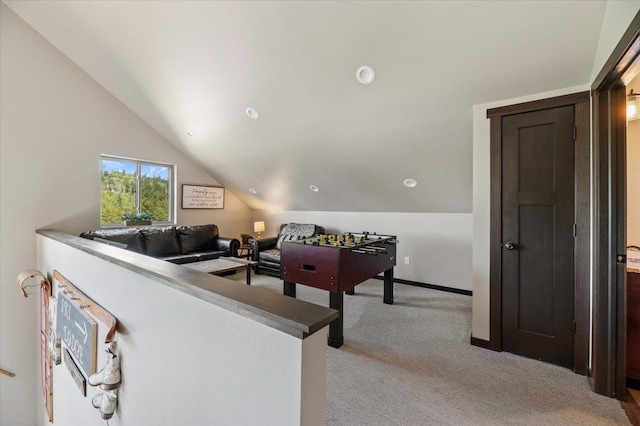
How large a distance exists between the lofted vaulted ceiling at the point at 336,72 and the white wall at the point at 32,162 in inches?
11.5

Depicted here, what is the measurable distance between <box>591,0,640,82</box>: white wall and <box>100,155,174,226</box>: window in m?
5.77

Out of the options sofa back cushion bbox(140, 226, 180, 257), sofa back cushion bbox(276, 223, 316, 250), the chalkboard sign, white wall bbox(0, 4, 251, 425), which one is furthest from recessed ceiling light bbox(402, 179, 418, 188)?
white wall bbox(0, 4, 251, 425)

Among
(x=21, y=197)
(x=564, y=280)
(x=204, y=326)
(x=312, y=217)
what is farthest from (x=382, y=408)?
Answer: (x=21, y=197)

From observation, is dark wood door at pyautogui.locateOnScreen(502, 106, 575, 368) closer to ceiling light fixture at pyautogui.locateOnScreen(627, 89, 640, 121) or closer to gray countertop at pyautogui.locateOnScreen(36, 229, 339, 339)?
ceiling light fixture at pyautogui.locateOnScreen(627, 89, 640, 121)

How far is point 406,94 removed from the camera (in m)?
2.70

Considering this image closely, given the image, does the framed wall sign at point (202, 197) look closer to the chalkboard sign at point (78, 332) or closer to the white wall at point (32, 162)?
the white wall at point (32, 162)

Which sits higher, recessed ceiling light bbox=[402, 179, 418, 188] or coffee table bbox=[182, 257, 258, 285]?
recessed ceiling light bbox=[402, 179, 418, 188]

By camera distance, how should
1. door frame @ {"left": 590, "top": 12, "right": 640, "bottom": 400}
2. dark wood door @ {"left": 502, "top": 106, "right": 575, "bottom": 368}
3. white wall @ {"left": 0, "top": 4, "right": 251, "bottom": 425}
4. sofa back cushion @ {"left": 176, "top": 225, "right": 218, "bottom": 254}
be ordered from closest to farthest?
door frame @ {"left": 590, "top": 12, "right": 640, "bottom": 400}
dark wood door @ {"left": 502, "top": 106, "right": 575, "bottom": 368}
white wall @ {"left": 0, "top": 4, "right": 251, "bottom": 425}
sofa back cushion @ {"left": 176, "top": 225, "right": 218, "bottom": 254}

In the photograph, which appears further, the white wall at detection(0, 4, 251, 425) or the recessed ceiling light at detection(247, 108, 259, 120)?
the recessed ceiling light at detection(247, 108, 259, 120)

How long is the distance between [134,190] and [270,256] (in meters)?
2.63

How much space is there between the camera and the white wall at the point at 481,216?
2551 mm

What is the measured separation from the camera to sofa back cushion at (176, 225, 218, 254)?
4.98 meters

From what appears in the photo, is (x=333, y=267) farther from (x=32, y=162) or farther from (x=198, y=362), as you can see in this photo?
(x=32, y=162)

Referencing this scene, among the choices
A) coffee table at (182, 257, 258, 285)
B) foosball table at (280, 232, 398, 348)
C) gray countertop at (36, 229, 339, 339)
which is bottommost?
coffee table at (182, 257, 258, 285)
